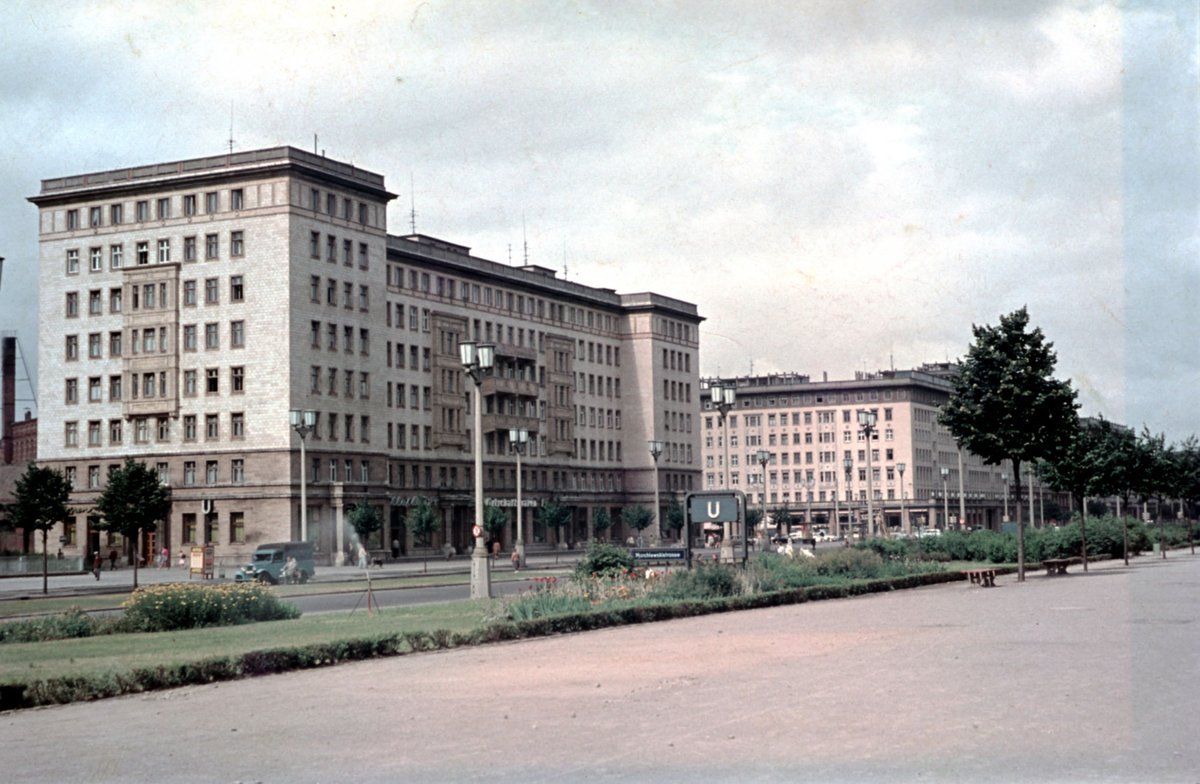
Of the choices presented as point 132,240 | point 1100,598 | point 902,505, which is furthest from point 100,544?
point 902,505

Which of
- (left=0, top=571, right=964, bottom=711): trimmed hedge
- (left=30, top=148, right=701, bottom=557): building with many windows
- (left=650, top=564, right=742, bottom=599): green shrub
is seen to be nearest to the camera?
(left=0, top=571, right=964, bottom=711): trimmed hedge

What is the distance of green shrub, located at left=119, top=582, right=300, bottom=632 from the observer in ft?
82.3

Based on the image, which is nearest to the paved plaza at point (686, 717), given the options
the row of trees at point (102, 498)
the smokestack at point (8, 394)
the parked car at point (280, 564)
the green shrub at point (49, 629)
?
the green shrub at point (49, 629)

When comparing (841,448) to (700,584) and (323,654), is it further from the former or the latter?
(323,654)

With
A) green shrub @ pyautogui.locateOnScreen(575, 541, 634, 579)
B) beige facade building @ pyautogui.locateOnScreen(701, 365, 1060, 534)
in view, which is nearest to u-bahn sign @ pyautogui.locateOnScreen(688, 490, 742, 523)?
green shrub @ pyautogui.locateOnScreen(575, 541, 634, 579)

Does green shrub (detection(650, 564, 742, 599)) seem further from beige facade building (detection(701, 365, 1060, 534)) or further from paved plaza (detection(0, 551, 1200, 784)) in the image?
beige facade building (detection(701, 365, 1060, 534))

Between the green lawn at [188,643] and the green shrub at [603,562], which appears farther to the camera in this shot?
the green shrub at [603,562]

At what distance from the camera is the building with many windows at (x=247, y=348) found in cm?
8494

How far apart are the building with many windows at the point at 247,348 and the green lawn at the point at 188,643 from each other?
58428 mm

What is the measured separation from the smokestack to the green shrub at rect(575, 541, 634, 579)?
81904 mm

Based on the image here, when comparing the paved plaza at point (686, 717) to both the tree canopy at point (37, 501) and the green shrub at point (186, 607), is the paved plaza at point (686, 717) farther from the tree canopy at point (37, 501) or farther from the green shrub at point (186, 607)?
the tree canopy at point (37, 501)

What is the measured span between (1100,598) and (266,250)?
62.7 meters

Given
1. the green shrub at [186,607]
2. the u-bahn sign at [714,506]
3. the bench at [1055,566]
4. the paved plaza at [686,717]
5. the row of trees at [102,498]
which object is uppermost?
the row of trees at [102,498]

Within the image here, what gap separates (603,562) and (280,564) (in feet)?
90.0
